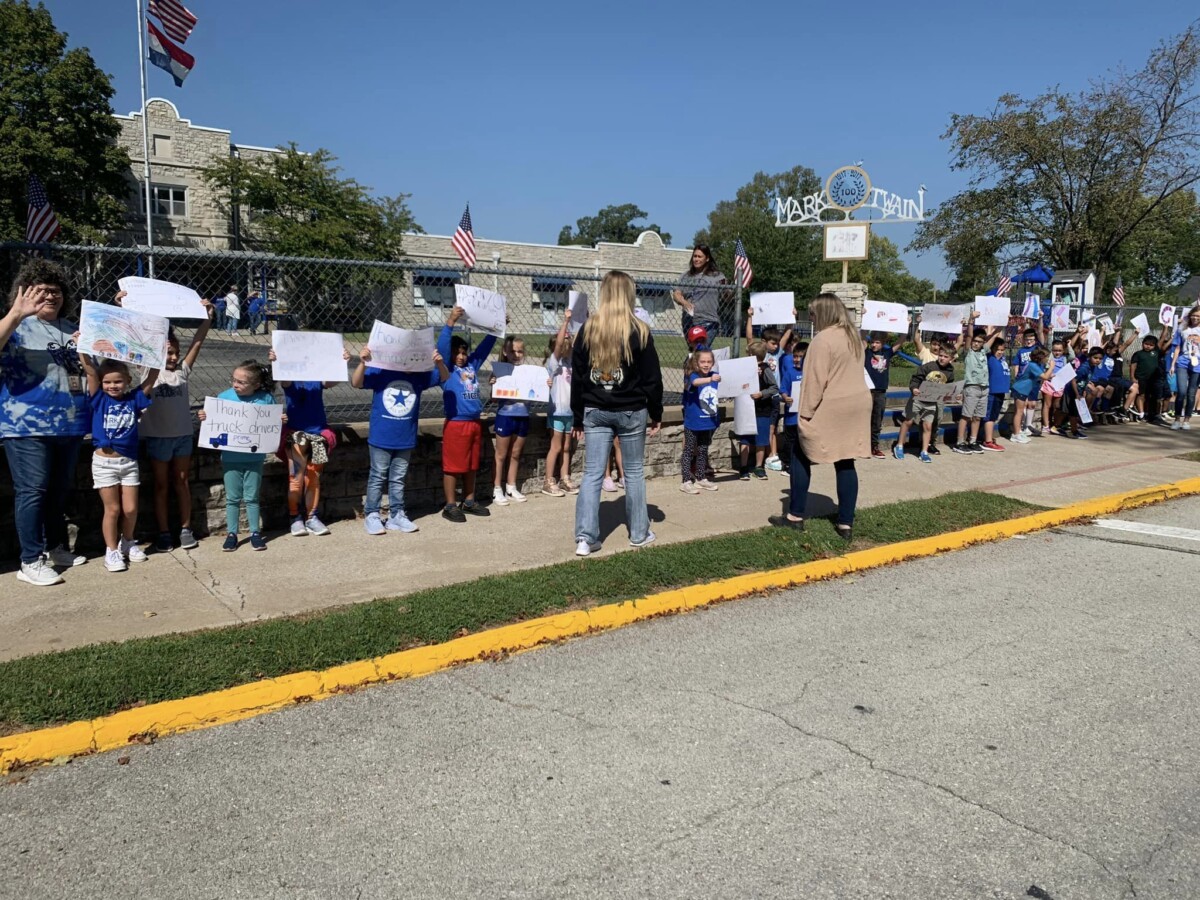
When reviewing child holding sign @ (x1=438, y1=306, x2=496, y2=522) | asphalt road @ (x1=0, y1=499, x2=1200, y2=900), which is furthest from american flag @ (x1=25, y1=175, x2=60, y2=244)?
asphalt road @ (x1=0, y1=499, x2=1200, y2=900)

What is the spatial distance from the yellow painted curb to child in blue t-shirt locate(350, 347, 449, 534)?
2.34m

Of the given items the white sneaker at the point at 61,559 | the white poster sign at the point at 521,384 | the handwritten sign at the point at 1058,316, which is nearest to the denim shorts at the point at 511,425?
the white poster sign at the point at 521,384

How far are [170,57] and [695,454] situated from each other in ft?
74.3

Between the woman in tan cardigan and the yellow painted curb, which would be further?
the woman in tan cardigan

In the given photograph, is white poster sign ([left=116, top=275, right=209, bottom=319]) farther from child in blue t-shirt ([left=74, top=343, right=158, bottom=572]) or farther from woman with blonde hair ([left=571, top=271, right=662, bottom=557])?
woman with blonde hair ([left=571, top=271, right=662, bottom=557])

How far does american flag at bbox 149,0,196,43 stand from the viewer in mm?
22688

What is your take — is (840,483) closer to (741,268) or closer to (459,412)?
(459,412)

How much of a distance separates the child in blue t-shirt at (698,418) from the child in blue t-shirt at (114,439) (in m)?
4.74

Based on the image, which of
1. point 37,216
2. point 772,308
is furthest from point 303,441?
point 772,308

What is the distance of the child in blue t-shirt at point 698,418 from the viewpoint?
8.41m

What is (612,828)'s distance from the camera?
3.05 metres

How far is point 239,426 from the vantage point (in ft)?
19.9

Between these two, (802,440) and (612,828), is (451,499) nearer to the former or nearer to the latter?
(802,440)

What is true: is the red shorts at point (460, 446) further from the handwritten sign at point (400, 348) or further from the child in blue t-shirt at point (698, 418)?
the child in blue t-shirt at point (698, 418)
